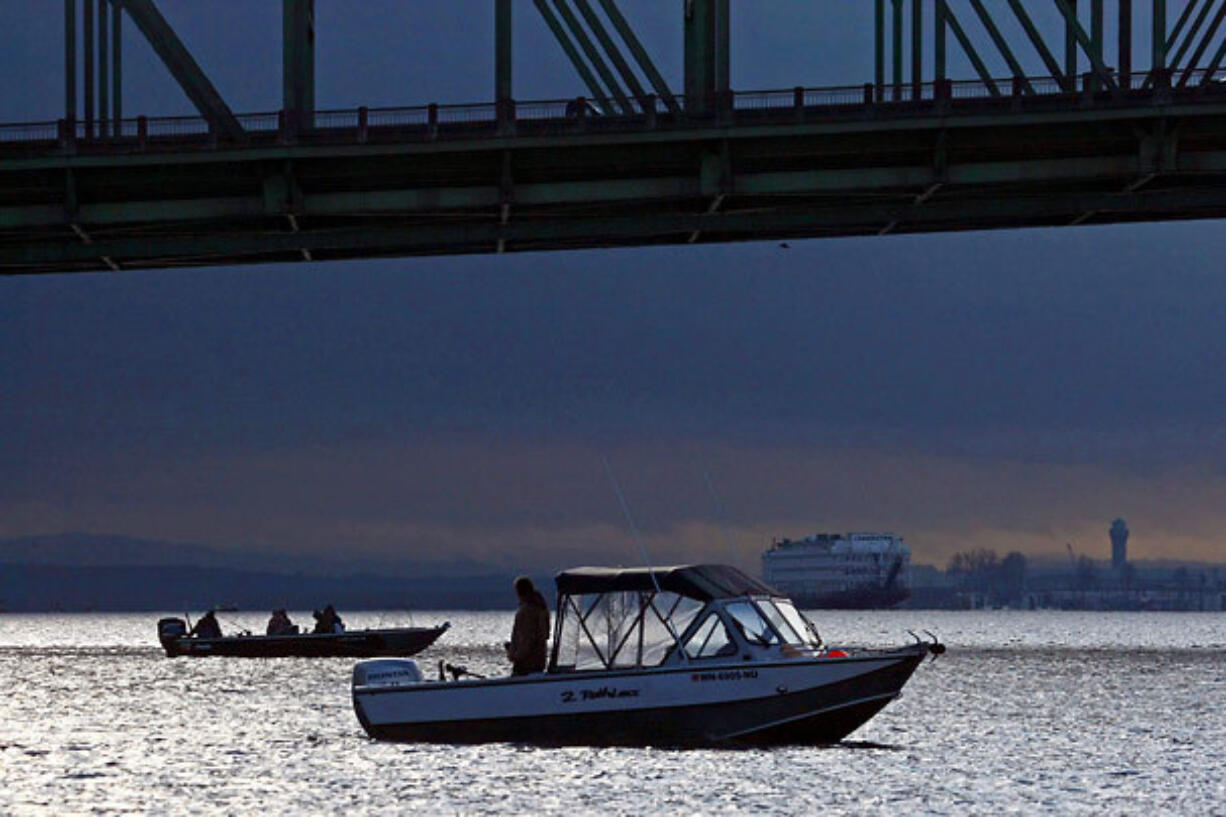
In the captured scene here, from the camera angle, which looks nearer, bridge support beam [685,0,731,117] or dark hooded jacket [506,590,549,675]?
dark hooded jacket [506,590,549,675]

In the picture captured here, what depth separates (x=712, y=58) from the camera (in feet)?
193

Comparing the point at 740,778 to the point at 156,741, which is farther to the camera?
the point at 156,741

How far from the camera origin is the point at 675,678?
106 feet

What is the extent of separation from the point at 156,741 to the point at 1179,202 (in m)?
26.8

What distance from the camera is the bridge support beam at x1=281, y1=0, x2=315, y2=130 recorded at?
58.9 metres

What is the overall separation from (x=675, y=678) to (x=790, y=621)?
2245 millimetres

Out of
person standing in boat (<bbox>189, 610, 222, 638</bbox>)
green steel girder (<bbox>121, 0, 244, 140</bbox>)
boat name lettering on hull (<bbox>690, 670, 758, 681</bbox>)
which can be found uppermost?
green steel girder (<bbox>121, 0, 244, 140</bbox>)

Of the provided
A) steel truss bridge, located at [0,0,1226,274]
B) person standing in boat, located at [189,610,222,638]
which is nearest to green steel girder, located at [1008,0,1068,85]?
steel truss bridge, located at [0,0,1226,274]

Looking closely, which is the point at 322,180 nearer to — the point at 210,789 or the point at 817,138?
the point at 817,138

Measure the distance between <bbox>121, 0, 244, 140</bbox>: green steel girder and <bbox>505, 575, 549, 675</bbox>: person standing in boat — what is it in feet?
83.4

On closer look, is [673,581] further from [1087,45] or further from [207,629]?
[207,629]

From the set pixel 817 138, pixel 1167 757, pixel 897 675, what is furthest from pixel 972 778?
pixel 817 138

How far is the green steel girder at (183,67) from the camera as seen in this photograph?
55625mm

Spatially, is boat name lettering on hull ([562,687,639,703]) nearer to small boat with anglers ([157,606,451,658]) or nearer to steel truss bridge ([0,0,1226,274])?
steel truss bridge ([0,0,1226,274])
